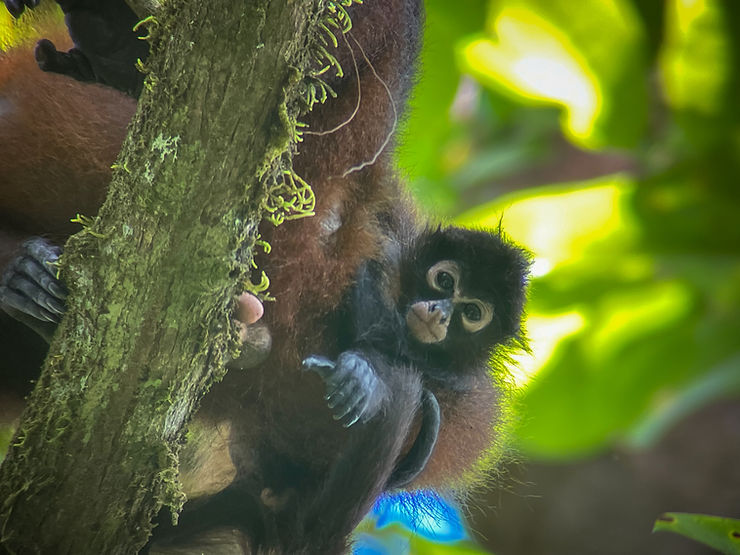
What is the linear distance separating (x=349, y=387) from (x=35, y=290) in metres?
0.62

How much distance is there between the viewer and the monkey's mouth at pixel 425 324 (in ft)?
6.35

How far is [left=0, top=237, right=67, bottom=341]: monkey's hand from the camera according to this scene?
1520 mm

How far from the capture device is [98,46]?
174 centimetres

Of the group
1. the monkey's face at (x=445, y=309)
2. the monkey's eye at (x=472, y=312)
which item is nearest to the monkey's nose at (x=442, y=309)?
the monkey's face at (x=445, y=309)

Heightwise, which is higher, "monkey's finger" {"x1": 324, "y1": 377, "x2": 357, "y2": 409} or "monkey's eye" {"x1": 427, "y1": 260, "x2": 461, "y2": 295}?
"monkey's eye" {"x1": 427, "y1": 260, "x2": 461, "y2": 295}

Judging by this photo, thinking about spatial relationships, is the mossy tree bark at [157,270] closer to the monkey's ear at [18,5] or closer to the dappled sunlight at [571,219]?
the monkey's ear at [18,5]

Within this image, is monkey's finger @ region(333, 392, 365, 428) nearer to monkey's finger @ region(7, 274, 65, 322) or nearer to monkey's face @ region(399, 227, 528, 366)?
monkey's face @ region(399, 227, 528, 366)

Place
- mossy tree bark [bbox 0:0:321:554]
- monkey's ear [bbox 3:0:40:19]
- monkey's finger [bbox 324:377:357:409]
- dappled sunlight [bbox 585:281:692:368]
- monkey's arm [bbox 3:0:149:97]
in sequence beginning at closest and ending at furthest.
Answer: mossy tree bark [bbox 0:0:321:554]
monkey's finger [bbox 324:377:357:409]
monkey's arm [bbox 3:0:149:97]
monkey's ear [bbox 3:0:40:19]
dappled sunlight [bbox 585:281:692:368]

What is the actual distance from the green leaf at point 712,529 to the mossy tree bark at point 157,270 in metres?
1.12

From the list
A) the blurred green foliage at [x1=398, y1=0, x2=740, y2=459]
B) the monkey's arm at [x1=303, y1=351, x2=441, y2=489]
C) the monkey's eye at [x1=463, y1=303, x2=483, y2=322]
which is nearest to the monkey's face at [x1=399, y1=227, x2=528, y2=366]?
the monkey's eye at [x1=463, y1=303, x2=483, y2=322]

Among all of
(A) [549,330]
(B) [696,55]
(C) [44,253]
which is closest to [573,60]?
(B) [696,55]

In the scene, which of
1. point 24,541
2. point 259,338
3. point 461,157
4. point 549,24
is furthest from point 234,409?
point 461,157

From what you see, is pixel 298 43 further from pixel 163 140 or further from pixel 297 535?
pixel 297 535

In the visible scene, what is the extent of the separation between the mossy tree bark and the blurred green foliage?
5.93 feet
